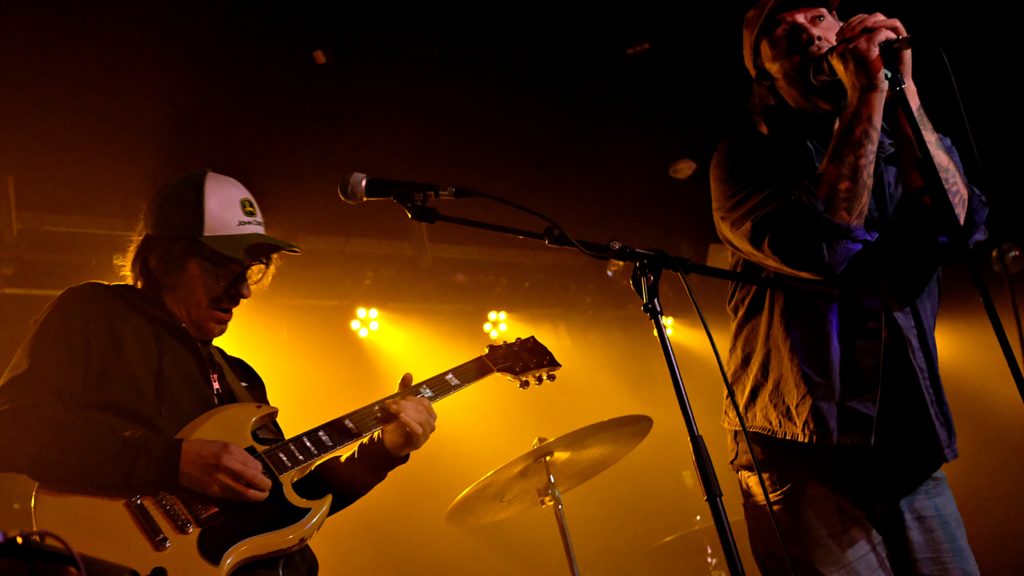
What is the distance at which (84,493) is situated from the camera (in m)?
1.87

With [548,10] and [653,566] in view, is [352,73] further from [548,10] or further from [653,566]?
[653,566]

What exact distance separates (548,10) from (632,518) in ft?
17.9

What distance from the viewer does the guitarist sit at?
1.88 meters

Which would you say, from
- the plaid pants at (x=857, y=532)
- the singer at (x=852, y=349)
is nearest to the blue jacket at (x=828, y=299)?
the singer at (x=852, y=349)

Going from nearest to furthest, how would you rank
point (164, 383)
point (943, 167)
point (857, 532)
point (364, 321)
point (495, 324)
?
point (857, 532) → point (943, 167) → point (164, 383) → point (364, 321) → point (495, 324)

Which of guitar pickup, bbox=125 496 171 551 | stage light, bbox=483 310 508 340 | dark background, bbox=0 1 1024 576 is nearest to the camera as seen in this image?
guitar pickup, bbox=125 496 171 551

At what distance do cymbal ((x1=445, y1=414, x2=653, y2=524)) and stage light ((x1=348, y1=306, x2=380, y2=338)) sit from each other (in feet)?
11.4

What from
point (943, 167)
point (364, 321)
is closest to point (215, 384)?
point (943, 167)

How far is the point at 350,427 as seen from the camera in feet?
8.57

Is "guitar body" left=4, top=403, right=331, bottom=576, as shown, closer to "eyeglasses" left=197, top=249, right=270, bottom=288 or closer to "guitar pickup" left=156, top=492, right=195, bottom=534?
"guitar pickup" left=156, top=492, right=195, bottom=534

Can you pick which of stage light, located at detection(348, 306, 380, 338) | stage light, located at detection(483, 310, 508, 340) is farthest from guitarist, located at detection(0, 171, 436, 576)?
stage light, located at detection(483, 310, 508, 340)

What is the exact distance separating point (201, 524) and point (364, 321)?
17.0 ft

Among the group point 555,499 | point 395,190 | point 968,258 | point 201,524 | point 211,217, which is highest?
point 211,217

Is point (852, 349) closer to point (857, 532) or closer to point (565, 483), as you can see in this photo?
point (857, 532)
